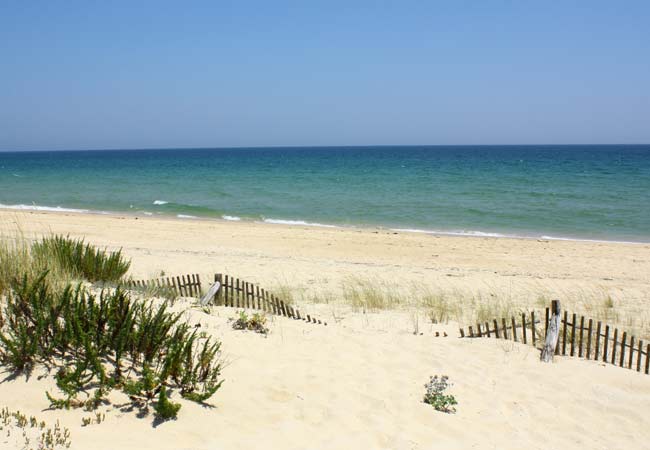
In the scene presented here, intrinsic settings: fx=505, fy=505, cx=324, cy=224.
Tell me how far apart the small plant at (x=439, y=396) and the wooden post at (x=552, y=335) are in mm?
1913

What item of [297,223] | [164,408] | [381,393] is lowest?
[297,223]

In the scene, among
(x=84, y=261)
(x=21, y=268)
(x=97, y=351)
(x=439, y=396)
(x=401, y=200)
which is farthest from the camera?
(x=401, y=200)

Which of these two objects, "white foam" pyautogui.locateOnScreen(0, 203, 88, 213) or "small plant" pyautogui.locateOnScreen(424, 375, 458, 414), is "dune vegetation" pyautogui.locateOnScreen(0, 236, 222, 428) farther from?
"white foam" pyautogui.locateOnScreen(0, 203, 88, 213)

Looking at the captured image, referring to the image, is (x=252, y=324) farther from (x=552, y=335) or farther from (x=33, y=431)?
(x=552, y=335)

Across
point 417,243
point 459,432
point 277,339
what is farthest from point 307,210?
point 459,432

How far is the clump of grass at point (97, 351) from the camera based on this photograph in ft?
14.6

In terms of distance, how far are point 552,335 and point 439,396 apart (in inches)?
98.8

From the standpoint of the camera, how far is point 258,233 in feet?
72.3

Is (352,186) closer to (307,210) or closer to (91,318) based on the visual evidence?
(307,210)

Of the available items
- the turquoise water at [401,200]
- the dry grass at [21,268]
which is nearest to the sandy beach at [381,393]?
the dry grass at [21,268]

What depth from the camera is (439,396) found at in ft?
17.9

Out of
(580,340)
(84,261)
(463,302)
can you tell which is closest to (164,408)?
(84,261)

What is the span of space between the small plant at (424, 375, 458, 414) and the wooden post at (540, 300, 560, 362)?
1.91 metres

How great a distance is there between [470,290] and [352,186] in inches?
1305
